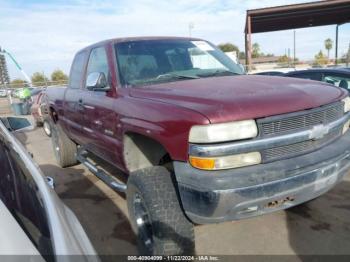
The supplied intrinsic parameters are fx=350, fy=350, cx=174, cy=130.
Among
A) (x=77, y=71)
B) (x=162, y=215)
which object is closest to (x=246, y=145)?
(x=162, y=215)

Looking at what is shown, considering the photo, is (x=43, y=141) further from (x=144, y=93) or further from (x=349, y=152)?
(x=349, y=152)

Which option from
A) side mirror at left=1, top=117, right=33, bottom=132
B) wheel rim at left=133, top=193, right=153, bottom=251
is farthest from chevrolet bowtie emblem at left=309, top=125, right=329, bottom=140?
side mirror at left=1, top=117, right=33, bottom=132

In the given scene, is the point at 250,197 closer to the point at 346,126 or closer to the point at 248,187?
the point at 248,187

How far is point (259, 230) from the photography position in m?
3.44

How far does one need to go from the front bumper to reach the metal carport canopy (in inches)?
588

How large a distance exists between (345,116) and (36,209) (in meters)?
2.81

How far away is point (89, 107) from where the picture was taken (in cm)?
401

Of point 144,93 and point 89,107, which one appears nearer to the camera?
point 144,93

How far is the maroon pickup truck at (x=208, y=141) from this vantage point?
2398mm

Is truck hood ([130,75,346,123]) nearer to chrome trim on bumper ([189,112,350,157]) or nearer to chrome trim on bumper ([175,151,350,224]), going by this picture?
chrome trim on bumper ([189,112,350,157])

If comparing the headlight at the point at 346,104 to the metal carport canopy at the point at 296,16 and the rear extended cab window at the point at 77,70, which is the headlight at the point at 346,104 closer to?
the rear extended cab window at the point at 77,70

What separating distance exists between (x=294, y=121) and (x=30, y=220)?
1.93m

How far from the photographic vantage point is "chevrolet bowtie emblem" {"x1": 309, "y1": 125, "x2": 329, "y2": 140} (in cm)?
268

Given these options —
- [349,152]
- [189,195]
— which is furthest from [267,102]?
[349,152]
